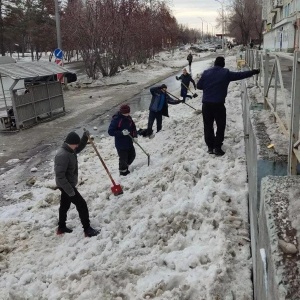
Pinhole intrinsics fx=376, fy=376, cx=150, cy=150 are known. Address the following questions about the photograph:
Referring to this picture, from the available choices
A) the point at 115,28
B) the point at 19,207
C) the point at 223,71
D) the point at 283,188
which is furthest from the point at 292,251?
the point at 115,28

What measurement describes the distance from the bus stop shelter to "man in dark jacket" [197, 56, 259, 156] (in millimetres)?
7410

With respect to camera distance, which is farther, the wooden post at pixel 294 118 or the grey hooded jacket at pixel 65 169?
the grey hooded jacket at pixel 65 169

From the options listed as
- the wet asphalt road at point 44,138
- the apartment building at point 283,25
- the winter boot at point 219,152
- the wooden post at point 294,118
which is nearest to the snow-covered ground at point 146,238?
the winter boot at point 219,152

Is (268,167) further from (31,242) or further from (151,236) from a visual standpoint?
→ (31,242)

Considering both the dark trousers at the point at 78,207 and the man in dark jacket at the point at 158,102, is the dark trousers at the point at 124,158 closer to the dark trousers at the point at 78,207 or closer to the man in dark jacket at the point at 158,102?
the dark trousers at the point at 78,207

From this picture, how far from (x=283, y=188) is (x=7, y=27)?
47514 millimetres

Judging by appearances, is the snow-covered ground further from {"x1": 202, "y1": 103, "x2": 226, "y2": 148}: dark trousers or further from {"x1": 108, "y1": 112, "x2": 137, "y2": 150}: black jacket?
{"x1": 108, "y1": 112, "x2": 137, "y2": 150}: black jacket

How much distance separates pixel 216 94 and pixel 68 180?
2.82m

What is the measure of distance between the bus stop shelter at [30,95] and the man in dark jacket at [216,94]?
7410 mm

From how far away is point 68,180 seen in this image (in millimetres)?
5051

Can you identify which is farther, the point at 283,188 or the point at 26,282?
the point at 26,282

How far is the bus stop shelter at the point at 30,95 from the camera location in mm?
12242

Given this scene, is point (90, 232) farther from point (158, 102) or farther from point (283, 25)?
point (283, 25)

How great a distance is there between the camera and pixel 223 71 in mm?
6191
